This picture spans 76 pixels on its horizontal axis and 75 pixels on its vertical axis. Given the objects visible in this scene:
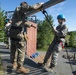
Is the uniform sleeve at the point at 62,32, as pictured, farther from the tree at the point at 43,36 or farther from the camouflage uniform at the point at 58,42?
the tree at the point at 43,36

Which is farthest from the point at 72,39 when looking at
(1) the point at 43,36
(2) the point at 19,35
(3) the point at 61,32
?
(2) the point at 19,35

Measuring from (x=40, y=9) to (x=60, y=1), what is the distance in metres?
0.82

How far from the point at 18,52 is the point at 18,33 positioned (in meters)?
0.53

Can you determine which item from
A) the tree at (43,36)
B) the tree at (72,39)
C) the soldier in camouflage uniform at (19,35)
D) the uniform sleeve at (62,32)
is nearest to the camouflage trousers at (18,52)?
the soldier in camouflage uniform at (19,35)

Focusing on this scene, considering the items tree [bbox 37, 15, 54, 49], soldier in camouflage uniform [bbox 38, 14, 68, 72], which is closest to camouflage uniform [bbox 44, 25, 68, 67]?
soldier in camouflage uniform [bbox 38, 14, 68, 72]

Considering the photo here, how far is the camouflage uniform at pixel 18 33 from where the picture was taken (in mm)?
6422

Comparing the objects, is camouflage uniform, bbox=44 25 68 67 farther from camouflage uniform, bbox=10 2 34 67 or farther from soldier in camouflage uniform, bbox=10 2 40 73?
camouflage uniform, bbox=10 2 34 67

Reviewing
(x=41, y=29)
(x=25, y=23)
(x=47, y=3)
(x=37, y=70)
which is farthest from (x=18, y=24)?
(x=41, y=29)

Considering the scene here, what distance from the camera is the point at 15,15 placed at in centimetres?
650

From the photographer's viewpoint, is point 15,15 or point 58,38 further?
point 58,38

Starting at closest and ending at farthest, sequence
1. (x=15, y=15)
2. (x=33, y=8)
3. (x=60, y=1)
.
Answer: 1. (x=60, y=1)
2. (x=33, y=8)
3. (x=15, y=15)

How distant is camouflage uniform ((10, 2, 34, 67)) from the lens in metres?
6.42

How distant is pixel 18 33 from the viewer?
664 cm

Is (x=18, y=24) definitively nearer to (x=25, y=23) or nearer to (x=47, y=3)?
(x=25, y=23)
